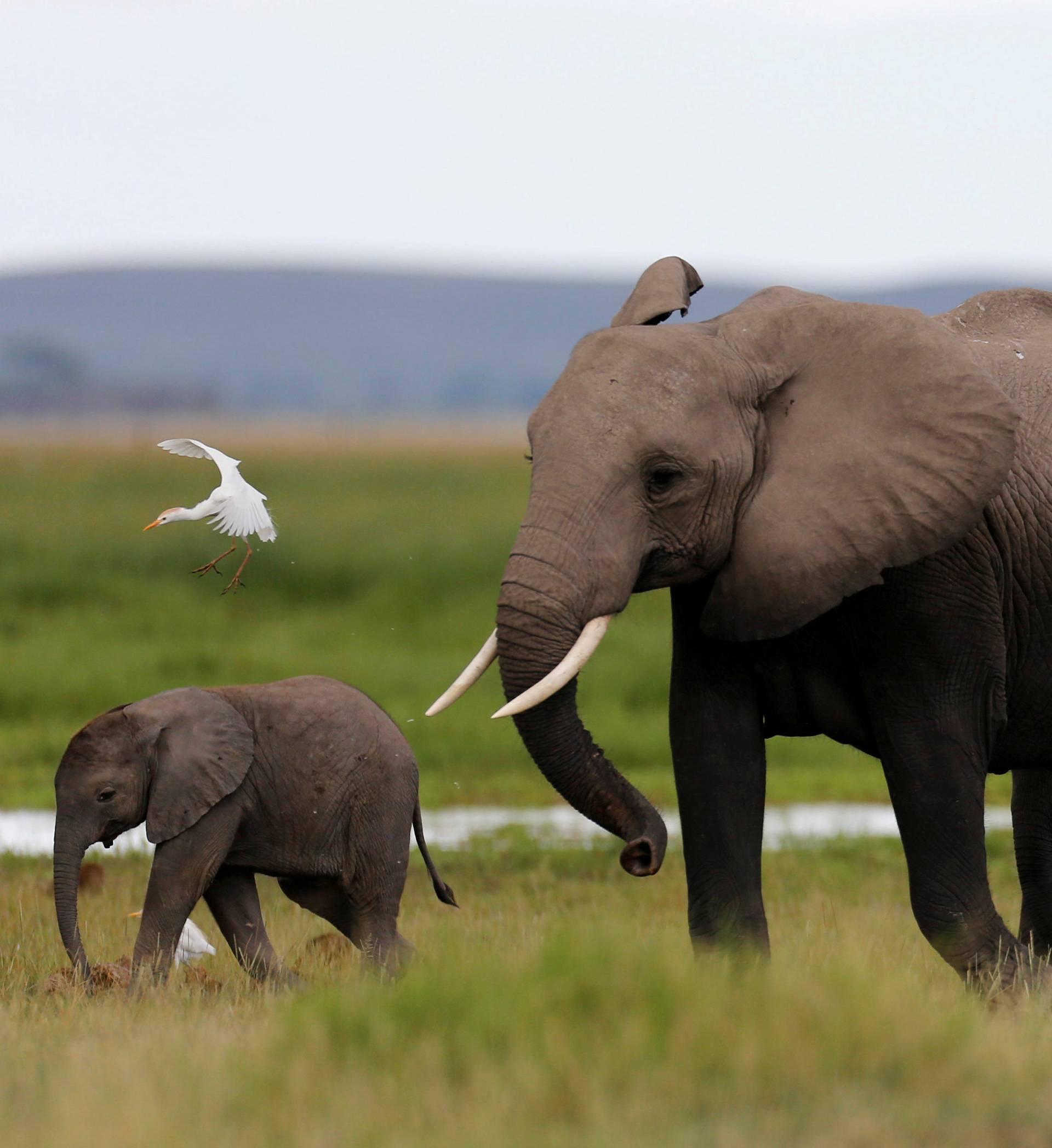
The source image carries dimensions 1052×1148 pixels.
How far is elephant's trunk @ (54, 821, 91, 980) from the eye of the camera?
6574 mm

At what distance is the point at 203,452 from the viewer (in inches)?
271

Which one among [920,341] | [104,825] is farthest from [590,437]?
[104,825]

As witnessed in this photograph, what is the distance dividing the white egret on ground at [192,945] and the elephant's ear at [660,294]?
2.95 metres

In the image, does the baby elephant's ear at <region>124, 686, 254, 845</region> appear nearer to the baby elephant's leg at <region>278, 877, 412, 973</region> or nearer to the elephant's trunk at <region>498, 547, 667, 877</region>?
the baby elephant's leg at <region>278, 877, 412, 973</region>

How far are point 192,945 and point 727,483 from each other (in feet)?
10.6

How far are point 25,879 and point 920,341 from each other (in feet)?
19.1

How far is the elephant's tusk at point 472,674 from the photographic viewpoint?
550cm

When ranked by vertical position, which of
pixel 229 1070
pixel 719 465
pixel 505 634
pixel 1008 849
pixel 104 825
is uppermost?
pixel 719 465

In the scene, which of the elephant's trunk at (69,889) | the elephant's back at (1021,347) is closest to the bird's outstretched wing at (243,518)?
the elephant's trunk at (69,889)

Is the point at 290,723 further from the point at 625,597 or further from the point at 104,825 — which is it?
the point at 625,597

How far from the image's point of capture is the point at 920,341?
237 inches

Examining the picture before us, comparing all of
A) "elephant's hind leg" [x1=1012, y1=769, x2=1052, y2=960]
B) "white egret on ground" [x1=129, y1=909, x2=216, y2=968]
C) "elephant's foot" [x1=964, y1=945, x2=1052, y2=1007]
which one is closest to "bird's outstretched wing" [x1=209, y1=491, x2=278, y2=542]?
"white egret on ground" [x1=129, y1=909, x2=216, y2=968]

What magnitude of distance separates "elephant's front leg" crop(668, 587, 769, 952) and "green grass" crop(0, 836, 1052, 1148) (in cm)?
65

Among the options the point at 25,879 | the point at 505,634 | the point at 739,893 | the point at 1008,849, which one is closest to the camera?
the point at 505,634
